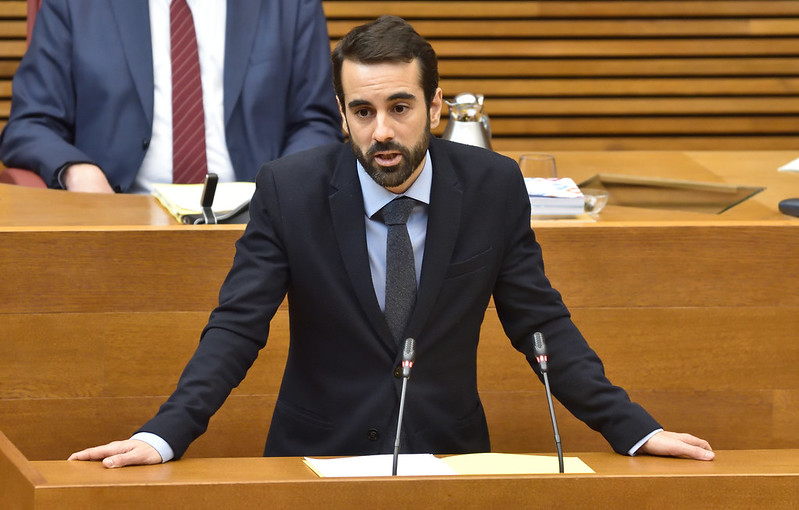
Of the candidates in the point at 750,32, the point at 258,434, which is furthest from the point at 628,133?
the point at 258,434

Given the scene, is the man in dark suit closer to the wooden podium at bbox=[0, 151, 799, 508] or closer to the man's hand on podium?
the man's hand on podium

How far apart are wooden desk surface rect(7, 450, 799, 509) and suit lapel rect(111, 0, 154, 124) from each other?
69.2 inches

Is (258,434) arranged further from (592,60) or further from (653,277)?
(592,60)

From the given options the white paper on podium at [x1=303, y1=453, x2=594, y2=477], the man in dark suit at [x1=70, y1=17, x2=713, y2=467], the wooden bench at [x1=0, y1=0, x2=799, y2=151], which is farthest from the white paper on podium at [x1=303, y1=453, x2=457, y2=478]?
the wooden bench at [x1=0, y1=0, x2=799, y2=151]

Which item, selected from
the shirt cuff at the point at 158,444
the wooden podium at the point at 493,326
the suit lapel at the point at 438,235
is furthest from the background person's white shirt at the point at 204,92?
the shirt cuff at the point at 158,444

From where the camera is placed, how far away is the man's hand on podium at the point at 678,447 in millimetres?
1548

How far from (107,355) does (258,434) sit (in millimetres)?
364

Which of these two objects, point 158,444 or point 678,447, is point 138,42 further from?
point 678,447

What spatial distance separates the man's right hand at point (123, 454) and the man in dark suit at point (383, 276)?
Answer: 0.29m

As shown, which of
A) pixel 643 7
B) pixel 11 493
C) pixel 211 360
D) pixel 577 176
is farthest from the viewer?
pixel 643 7

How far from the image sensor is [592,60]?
483 centimetres

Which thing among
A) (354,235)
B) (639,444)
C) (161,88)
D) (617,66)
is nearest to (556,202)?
(354,235)

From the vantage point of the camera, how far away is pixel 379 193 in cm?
190

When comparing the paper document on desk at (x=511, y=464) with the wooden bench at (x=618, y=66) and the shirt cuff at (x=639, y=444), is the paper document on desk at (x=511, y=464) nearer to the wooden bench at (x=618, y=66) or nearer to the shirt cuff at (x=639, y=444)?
the shirt cuff at (x=639, y=444)
